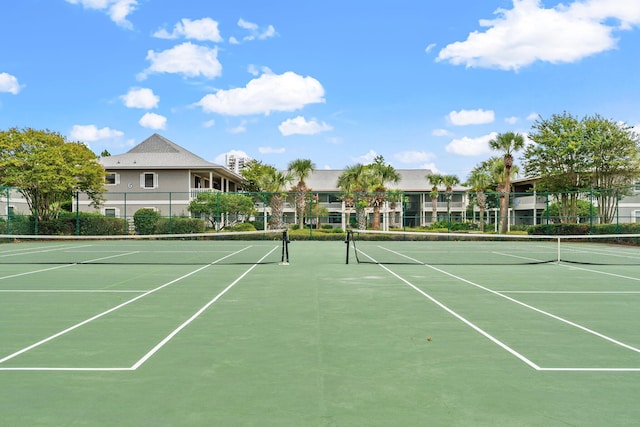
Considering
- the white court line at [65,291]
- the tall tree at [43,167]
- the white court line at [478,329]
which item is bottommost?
the white court line at [478,329]

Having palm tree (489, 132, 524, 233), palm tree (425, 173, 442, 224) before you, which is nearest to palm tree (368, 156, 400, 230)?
palm tree (489, 132, 524, 233)

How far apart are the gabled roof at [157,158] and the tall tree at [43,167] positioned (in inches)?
477

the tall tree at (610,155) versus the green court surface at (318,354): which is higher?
the tall tree at (610,155)

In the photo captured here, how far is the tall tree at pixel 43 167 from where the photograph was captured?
Answer: 114ft

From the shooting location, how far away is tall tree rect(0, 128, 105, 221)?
3469 cm

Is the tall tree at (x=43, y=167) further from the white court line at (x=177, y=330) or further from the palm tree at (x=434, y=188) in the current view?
the palm tree at (x=434, y=188)

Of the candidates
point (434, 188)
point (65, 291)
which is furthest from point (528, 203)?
point (65, 291)

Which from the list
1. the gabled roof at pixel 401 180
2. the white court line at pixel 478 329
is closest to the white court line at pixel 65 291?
the white court line at pixel 478 329

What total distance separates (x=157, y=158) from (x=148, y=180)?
260 cm

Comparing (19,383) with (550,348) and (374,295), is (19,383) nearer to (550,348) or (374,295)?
(550,348)

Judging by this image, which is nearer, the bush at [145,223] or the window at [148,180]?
the bush at [145,223]

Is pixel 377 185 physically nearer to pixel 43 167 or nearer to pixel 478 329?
pixel 43 167

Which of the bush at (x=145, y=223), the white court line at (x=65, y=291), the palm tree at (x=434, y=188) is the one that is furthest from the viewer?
the palm tree at (x=434, y=188)

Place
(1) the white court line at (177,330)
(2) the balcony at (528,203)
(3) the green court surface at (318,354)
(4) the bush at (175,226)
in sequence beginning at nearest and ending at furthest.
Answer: (3) the green court surface at (318,354) < (1) the white court line at (177,330) < (4) the bush at (175,226) < (2) the balcony at (528,203)
